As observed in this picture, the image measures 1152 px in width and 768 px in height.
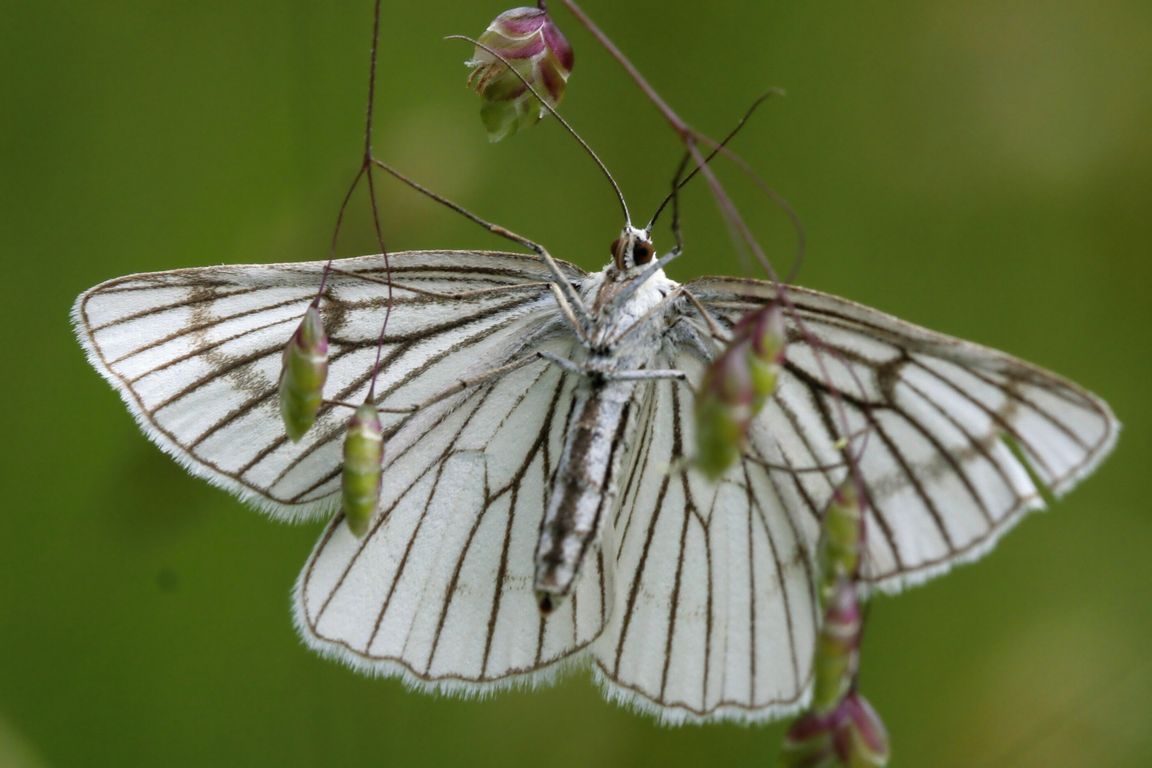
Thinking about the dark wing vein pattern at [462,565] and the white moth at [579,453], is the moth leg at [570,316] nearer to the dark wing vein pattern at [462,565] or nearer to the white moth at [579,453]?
the white moth at [579,453]

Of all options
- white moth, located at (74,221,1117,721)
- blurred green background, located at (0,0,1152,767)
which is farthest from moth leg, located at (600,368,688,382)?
blurred green background, located at (0,0,1152,767)

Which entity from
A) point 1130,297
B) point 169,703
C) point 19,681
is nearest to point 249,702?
point 169,703

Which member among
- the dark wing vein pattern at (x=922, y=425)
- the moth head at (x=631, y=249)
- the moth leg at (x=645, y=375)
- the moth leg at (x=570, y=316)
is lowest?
the dark wing vein pattern at (x=922, y=425)

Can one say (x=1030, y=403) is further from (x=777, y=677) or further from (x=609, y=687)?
(x=609, y=687)

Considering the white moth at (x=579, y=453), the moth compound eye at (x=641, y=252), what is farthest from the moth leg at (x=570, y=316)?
the moth compound eye at (x=641, y=252)

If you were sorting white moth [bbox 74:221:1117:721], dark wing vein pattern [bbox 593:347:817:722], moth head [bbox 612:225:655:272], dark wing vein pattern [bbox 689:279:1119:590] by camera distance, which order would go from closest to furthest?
1. dark wing vein pattern [bbox 689:279:1119:590]
2. white moth [bbox 74:221:1117:721]
3. moth head [bbox 612:225:655:272]
4. dark wing vein pattern [bbox 593:347:817:722]

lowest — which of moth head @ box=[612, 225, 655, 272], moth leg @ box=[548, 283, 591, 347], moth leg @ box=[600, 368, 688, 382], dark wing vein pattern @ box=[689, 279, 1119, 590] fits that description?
dark wing vein pattern @ box=[689, 279, 1119, 590]

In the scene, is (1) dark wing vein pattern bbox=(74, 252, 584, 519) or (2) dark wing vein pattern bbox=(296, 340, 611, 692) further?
(2) dark wing vein pattern bbox=(296, 340, 611, 692)

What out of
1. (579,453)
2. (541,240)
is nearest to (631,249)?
(579,453)

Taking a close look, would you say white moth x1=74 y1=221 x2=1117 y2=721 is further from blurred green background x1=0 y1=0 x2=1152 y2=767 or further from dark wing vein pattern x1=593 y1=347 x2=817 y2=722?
blurred green background x1=0 y1=0 x2=1152 y2=767
